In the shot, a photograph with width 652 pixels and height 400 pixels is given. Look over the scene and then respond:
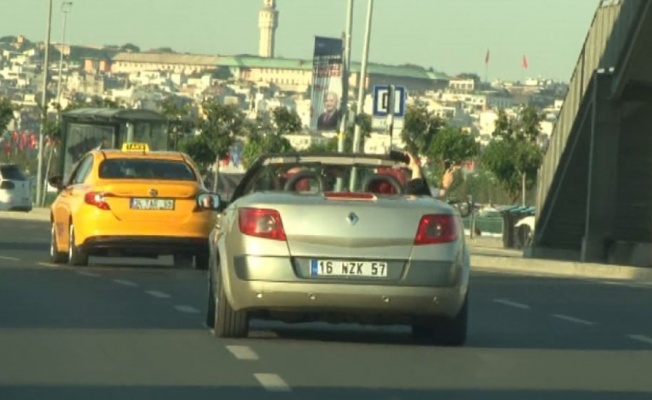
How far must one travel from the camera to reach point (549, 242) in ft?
143

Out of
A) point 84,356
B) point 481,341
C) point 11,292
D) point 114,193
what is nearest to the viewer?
point 84,356

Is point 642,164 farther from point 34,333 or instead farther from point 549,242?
point 34,333

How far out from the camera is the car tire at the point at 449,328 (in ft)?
53.1

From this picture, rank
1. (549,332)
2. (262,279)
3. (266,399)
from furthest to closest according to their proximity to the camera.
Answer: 1. (549,332)
2. (262,279)
3. (266,399)

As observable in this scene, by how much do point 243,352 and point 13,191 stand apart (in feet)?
197

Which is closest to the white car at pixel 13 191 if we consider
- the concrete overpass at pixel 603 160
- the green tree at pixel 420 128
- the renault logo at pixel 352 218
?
the green tree at pixel 420 128

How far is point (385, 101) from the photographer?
42.2m

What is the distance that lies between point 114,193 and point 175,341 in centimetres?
1138

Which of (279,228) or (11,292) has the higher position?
(279,228)

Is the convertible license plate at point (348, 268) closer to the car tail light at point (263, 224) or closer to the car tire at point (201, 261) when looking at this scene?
the car tail light at point (263, 224)

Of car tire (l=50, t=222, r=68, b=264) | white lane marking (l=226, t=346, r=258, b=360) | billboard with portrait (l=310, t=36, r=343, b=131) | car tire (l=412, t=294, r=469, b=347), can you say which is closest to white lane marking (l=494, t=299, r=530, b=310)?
car tire (l=412, t=294, r=469, b=347)

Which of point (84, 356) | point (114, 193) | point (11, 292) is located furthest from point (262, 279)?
point (114, 193)

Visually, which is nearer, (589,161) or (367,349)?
(367,349)

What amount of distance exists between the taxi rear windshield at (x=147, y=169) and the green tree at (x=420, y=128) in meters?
59.3
